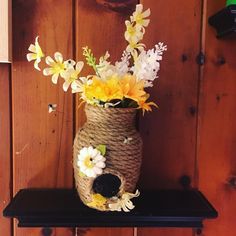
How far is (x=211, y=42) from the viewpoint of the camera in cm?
76

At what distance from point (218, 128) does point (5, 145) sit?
50cm

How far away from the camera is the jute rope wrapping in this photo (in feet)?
2.02

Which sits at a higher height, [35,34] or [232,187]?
[35,34]

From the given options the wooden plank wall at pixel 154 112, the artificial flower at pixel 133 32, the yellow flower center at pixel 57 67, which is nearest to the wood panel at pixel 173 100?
the wooden plank wall at pixel 154 112

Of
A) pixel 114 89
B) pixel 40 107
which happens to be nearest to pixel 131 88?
pixel 114 89

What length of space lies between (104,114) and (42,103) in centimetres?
20

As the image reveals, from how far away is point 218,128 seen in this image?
0.78 m

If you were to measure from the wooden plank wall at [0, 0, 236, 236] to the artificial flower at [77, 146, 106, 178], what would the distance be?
6.2 inches

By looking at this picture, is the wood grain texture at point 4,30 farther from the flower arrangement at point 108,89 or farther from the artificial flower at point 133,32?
the artificial flower at point 133,32

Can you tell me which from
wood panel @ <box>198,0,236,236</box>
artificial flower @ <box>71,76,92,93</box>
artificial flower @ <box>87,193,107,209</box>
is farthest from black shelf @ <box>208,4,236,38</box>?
artificial flower @ <box>87,193,107,209</box>

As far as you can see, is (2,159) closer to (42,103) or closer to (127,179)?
(42,103)

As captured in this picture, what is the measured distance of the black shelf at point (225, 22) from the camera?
0.65m

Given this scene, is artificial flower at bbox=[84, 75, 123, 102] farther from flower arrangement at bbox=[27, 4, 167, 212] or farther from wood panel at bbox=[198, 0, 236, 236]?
wood panel at bbox=[198, 0, 236, 236]

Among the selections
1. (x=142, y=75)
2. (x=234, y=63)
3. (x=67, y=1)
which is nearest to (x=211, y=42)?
(x=234, y=63)
